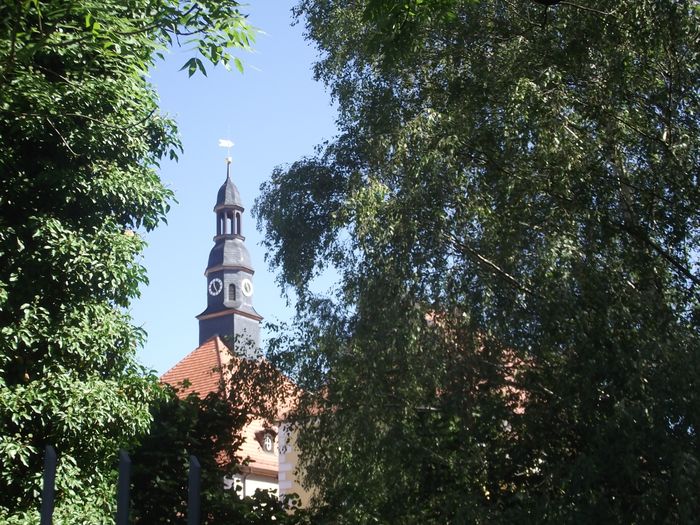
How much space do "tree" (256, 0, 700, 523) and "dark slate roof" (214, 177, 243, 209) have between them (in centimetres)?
5090

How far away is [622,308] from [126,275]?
265 inches

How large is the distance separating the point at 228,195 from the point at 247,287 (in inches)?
249

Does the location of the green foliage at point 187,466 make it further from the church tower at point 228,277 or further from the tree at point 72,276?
the church tower at point 228,277

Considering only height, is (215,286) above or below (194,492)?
above

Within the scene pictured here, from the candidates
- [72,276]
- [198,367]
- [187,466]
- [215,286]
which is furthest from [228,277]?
[72,276]

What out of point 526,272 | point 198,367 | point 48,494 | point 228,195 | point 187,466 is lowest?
point 48,494

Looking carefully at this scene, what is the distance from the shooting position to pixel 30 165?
46.3 feet

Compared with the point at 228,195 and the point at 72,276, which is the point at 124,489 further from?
the point at 228,195

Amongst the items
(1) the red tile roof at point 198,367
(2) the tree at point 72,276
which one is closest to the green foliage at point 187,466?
(2) the tree at point 72,276

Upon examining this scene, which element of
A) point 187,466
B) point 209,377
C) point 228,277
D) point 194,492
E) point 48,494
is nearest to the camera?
point 194,492

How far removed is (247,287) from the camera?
220 ft

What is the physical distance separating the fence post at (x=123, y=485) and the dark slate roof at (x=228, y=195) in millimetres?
61189

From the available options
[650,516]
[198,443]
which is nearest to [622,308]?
[650,516]

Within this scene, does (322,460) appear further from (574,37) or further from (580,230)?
(574,37)
